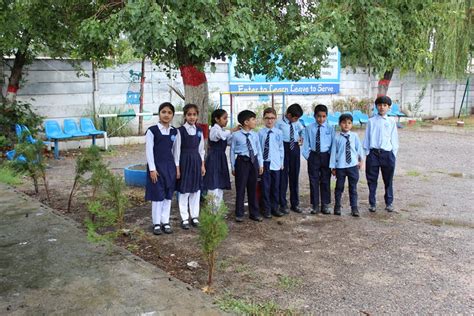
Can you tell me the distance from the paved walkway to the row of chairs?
18.6 ft

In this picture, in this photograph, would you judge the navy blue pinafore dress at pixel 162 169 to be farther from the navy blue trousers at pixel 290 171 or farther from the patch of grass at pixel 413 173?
the patch of grass at pixel 413 173

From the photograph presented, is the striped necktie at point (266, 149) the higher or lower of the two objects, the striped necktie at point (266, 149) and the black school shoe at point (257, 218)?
the higher

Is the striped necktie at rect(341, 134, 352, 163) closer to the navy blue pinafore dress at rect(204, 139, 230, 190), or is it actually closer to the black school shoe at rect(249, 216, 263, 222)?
the black school shoe at rect(249, 216, 263, 222)

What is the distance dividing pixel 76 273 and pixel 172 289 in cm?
96

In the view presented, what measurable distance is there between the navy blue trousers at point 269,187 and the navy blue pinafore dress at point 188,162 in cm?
94

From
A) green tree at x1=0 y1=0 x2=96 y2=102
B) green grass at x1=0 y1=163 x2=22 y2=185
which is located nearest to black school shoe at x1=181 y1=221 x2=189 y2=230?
green tree at x1=0 y1=0 x2=96 y2=102

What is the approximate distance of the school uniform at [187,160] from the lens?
5734 mm

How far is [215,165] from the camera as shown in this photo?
5.99 meters

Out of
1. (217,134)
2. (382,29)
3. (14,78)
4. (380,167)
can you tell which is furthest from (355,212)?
(14,78)

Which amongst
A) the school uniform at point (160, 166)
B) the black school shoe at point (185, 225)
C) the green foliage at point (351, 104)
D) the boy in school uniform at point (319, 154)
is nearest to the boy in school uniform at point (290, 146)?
the boy in school uniform at point (319, 154)

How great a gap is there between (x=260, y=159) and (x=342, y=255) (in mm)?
1699

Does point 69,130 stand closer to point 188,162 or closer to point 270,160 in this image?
point 188,162

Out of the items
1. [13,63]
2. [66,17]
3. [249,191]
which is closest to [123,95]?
[13,63]

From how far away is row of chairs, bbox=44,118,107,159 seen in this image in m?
11.1
